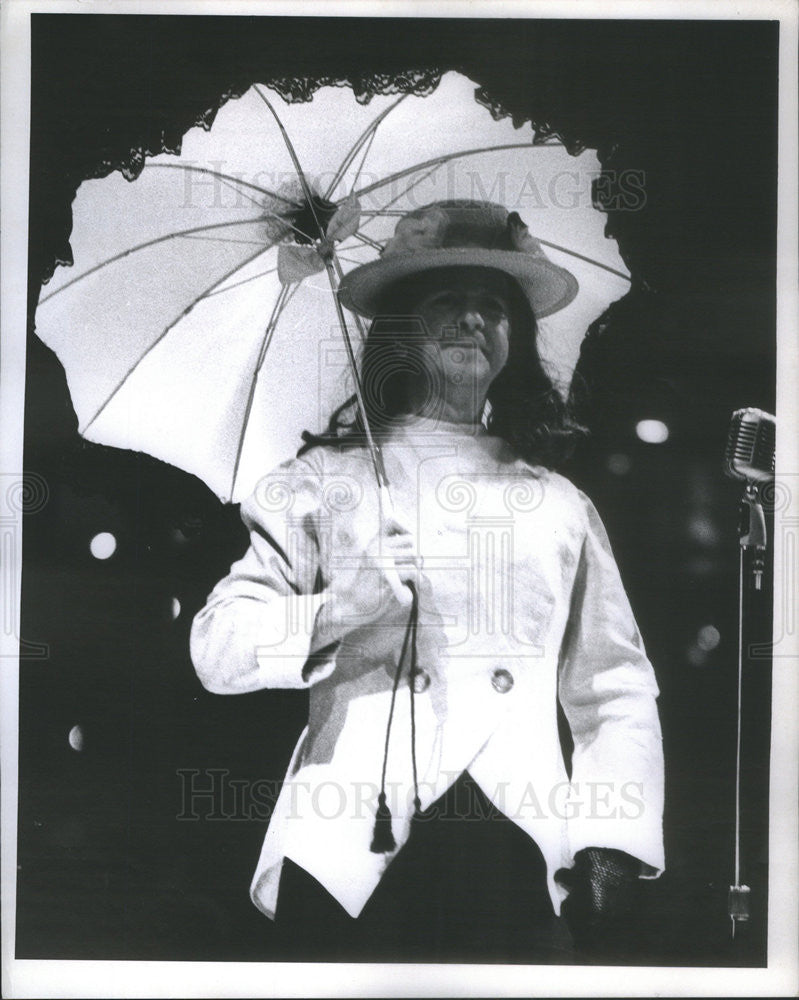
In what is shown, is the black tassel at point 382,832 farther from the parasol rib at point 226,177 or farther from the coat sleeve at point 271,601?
the parasol rib at point 226,177

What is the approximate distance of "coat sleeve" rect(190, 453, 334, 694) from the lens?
213cm

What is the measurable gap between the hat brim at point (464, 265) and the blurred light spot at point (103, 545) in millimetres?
805

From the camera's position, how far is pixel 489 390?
217cm

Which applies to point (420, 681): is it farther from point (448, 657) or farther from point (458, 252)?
point (458, 252)

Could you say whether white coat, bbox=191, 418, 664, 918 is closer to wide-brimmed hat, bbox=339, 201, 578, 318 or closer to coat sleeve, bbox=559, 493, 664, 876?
coat sleeve, bbox=559, 493, 664, 876

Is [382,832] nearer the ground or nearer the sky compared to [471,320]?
nearer the ground

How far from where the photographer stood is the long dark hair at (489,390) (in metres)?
2.16

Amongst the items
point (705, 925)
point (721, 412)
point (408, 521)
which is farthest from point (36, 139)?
point (705, 925)

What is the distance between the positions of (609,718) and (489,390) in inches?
33.1

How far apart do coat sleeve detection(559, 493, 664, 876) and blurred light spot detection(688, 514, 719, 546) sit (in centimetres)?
Result: 21

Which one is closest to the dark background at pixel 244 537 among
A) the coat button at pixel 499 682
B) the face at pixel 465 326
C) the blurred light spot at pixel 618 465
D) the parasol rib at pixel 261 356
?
the blurred light spot at pixel 618 465

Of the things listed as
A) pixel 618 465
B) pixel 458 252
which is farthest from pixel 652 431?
pixel 458 252

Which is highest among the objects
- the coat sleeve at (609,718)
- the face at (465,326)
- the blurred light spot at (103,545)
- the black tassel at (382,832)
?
the face at (465,326)

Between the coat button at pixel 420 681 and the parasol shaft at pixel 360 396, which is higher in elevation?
the parasol shaft at pixel 360 396
